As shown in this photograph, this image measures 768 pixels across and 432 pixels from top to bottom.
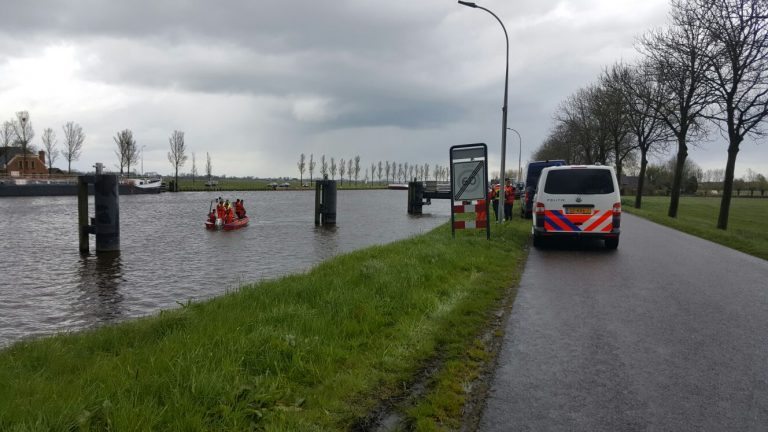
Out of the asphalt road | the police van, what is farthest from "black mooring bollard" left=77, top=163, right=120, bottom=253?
the asphalt road

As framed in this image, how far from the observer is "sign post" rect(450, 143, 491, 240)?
43.9 feet

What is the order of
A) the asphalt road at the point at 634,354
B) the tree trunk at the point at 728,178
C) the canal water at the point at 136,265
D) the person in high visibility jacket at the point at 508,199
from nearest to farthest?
the asphalt road at the point at 634,354 → the canal water at the point at 136,265 → the tree trunk at the point at 728,178 → the person in high visibility jacket at the point at 508,199

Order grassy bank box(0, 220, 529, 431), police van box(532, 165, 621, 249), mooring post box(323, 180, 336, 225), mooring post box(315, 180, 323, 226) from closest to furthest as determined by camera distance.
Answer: grassy bank box(0, 220, 529, 431) < police van box(532, 165, 621, 249) < mooring post box(323, 180, 336, 225) < mooring post box(315, 180, 323, 226)

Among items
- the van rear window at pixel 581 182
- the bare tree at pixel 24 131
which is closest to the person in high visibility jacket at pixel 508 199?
the van rear window at pixel 581 182

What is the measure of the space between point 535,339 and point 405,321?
54.4 inches

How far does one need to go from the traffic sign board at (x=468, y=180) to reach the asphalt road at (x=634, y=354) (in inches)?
165

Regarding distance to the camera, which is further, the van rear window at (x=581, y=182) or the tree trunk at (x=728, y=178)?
the tree trunk at (x=728, y=178)

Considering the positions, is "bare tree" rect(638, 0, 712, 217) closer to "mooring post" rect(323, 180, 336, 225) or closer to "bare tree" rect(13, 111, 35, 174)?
"mooring post" rect(323, 180, 336, 225)

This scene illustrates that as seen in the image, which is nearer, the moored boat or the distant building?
the moored boat

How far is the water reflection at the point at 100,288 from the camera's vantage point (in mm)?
9062

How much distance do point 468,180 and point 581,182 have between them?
2.79 metres

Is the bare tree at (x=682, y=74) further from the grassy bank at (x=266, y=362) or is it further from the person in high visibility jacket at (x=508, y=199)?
the grassy bank at (x=266, y=362)

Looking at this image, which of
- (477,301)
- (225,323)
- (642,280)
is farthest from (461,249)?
(225,323)

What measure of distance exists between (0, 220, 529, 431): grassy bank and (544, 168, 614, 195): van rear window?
18.4 feet
